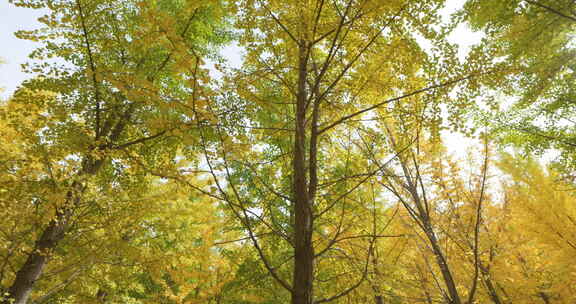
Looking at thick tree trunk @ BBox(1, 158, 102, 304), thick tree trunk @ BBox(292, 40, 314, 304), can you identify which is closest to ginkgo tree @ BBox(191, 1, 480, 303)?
thick tree trunk @ BBox(292, 40, 314, 304)

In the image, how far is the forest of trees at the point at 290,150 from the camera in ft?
5.64

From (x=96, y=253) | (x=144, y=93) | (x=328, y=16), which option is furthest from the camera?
(x=96, y=253)

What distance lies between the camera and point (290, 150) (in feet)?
9.89

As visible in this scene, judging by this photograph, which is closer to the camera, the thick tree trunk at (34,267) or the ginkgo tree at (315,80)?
the ginkgo tree at (315,80)

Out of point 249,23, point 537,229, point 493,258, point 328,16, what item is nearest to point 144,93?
point 249,23

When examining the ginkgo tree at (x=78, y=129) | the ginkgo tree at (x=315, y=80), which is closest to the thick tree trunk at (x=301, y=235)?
the ginkgo tree at (x=315, y=80)

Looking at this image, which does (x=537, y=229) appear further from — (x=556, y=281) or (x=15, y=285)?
(x=15, y=285)

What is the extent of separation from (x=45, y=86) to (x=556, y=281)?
8531 mm

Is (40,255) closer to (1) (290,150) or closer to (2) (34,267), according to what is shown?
(2) (34,267)

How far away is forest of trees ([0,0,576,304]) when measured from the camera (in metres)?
1.72

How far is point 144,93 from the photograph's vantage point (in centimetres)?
139

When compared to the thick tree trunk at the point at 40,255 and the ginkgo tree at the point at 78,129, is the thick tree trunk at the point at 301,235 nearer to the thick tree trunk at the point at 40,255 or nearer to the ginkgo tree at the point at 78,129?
the ginkgo tree at the point at 78,129

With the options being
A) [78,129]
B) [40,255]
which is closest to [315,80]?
[78,129]

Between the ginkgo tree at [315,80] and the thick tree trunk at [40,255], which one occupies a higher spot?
the ginkgo tree at [315,80]
